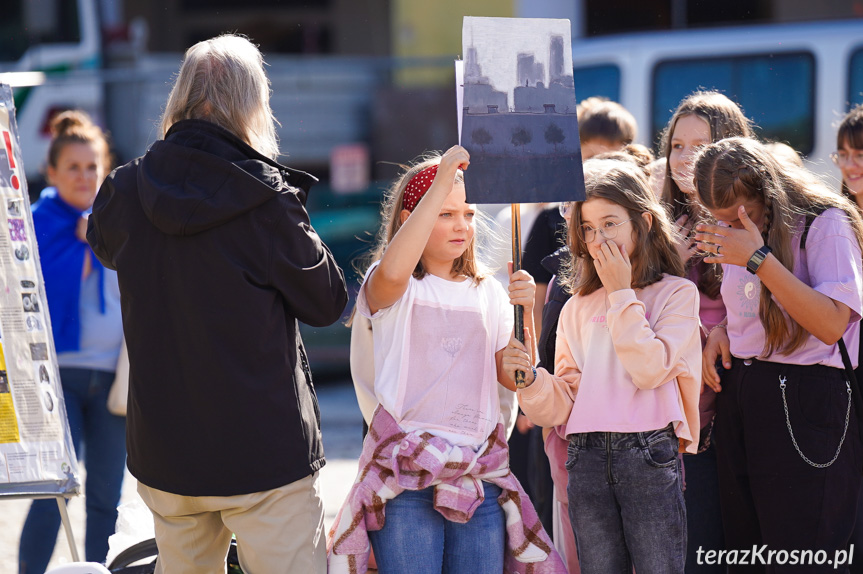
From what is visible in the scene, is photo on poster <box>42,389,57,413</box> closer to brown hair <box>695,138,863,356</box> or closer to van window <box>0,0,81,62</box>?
brown hair <box>695,138,863,356</box>

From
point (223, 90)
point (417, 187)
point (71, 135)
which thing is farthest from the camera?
point (71, 135)

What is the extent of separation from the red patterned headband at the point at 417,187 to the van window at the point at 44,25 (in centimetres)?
725

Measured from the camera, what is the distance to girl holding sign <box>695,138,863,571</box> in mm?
2652

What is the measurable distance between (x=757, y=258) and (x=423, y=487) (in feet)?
3.63

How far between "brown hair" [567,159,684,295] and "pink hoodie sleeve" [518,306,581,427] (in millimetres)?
181

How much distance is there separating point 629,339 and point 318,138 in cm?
650

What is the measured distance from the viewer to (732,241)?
2.63 meters

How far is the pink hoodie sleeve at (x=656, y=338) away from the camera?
248 cm

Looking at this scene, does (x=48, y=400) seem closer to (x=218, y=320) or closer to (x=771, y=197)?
(x=218, y=320)

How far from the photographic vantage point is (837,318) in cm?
260

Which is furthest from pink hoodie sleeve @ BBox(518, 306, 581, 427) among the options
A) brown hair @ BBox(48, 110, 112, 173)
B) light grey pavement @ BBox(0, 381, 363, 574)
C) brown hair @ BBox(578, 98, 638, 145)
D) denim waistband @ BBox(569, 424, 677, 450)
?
brown hair @ BBox(48, 110, 112, 173)

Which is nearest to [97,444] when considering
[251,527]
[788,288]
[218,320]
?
[251,527]

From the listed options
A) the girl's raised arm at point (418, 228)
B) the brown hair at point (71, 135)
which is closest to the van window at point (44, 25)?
the brown hair at point (71, 135)

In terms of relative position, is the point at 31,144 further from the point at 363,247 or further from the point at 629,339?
the point at 629,339
